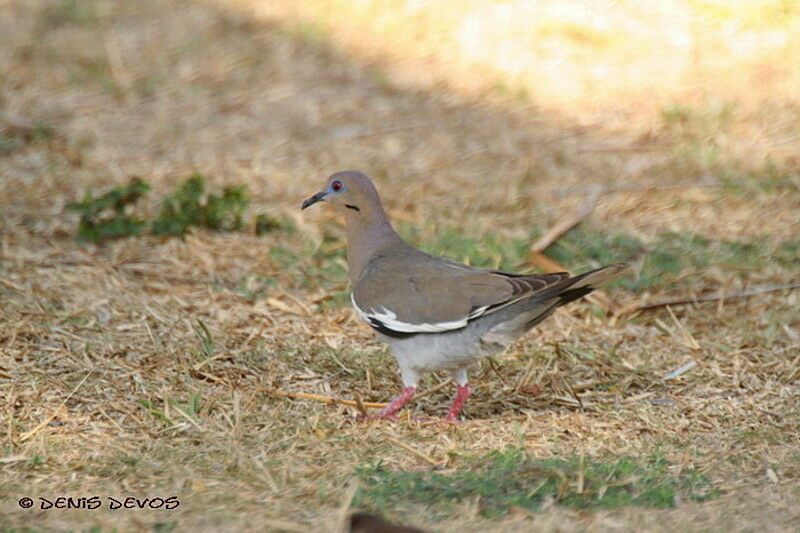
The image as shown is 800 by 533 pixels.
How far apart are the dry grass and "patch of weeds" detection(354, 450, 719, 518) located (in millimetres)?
85

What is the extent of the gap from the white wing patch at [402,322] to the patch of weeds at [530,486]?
0.64 m

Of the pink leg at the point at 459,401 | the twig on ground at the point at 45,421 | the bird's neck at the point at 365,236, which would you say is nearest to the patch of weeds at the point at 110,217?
the bird's neck at the point at 365,236

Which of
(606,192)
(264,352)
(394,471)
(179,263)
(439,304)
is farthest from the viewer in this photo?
(606,192)

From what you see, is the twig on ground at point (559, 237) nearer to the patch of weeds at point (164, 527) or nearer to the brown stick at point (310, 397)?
the brown stick at point (310, 397)

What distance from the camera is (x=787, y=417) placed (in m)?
4.77

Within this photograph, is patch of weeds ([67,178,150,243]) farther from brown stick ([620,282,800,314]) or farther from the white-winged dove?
brown stick ([620,282,800,314])

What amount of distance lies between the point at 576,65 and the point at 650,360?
4.14 meters

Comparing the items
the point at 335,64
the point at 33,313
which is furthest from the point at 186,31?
the point at 33,313

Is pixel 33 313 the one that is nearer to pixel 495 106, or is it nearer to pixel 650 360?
pixel 650 360

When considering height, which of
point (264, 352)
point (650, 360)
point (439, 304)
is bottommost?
point (650, 360)

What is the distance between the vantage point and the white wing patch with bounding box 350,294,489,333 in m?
4.63

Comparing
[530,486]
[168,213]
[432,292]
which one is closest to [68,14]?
[168,213]

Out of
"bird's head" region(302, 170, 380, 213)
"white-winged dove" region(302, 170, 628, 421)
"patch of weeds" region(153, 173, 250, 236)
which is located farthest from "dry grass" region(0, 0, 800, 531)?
"bird's head" region(302, 170, 380, 213)

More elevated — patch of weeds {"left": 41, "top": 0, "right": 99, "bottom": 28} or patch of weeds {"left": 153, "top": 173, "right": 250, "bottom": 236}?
patch of weeds {"left": 41, "top": 0, "right": 99, "bottom": 28}
